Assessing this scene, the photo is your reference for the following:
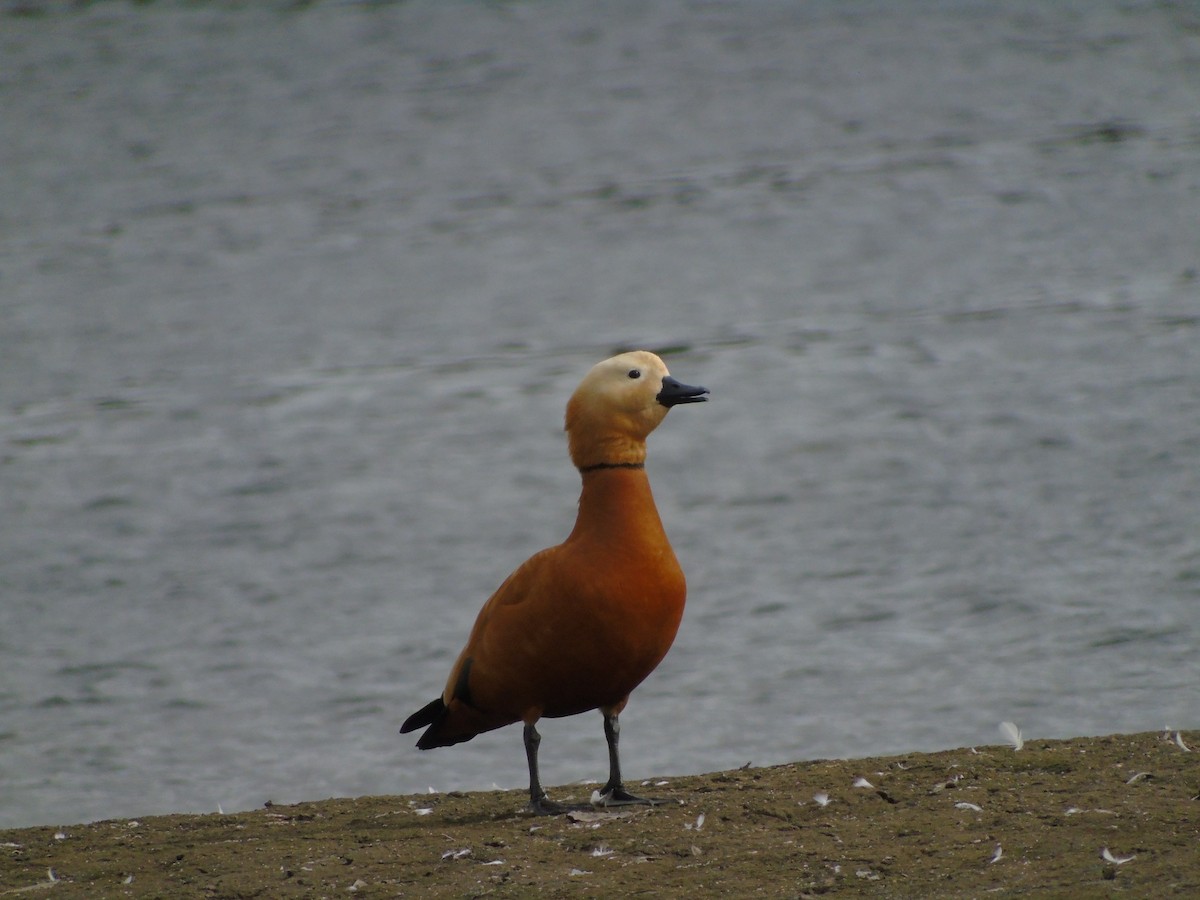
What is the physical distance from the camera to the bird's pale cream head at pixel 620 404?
12.5 feet

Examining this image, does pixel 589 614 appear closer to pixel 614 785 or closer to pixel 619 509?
pixel 619 509

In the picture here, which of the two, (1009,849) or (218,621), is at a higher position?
(1009,849)

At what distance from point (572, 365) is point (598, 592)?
6.75 metres

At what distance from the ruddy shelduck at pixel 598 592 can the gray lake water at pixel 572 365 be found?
2.02 metres

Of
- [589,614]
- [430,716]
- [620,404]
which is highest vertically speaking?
[620,404]

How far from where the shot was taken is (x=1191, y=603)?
266 inches

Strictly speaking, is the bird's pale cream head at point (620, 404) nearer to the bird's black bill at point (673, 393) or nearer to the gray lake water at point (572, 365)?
the bird's black bill at point (673, 393)

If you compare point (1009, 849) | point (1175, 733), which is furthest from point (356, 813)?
point (1175, 733)

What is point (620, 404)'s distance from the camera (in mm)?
3818

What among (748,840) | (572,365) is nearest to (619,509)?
(748,840)

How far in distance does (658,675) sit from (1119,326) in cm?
504

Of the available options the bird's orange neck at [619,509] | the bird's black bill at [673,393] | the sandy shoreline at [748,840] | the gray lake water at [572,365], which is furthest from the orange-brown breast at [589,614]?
the gray lake water at [572,365]

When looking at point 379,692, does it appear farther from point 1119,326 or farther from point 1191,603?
point 1119,326

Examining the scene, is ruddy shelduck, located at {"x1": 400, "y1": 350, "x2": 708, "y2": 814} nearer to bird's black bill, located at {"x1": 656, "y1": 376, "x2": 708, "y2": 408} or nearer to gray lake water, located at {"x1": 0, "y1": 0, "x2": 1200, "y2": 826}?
bird's black bill, located at {"x1": 656, "y1": 376, "x2": 708, "y2": 408}
